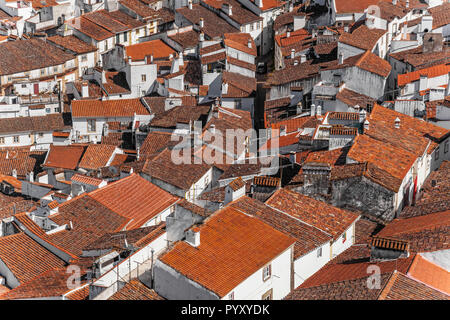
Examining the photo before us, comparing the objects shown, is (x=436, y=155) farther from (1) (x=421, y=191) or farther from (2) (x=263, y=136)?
(2) (x=263, y=136)

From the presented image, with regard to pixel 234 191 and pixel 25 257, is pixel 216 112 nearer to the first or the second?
pixel 25 257

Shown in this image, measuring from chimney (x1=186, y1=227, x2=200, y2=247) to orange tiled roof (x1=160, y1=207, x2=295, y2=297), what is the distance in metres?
0.15

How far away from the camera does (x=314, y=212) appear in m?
33.8

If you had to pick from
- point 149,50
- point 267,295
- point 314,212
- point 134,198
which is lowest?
point 149,50

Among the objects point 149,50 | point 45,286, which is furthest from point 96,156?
point 149,50

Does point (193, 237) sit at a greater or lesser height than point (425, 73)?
greater

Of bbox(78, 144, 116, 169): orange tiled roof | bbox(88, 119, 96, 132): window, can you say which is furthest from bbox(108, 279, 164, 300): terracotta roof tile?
bbox(88, 119, 96, 132): window

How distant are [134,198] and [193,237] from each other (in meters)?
16.3

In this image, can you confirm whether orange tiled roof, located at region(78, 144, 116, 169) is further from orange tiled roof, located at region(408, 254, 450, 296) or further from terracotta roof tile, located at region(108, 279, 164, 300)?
orange tiled roof, located at region(408, 254, 450, 296)

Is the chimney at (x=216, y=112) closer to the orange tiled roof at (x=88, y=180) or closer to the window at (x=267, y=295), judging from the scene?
the orange tiled roof at (x=88, y=180)

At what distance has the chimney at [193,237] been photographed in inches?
1043

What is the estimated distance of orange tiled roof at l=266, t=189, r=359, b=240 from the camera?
32906mm

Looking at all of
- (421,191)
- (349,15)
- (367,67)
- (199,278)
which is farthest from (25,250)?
(349,15)

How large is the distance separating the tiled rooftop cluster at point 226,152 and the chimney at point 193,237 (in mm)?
49
